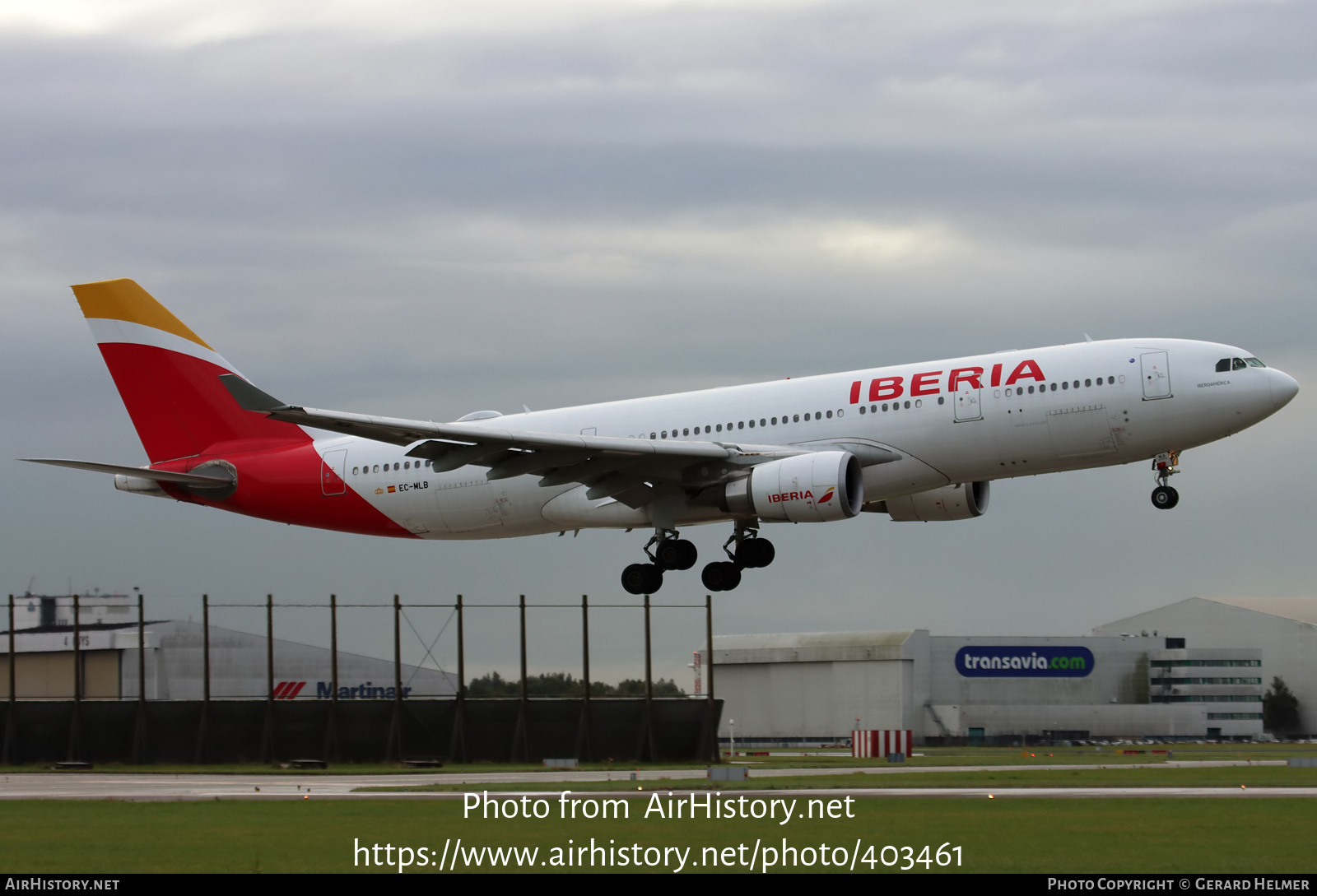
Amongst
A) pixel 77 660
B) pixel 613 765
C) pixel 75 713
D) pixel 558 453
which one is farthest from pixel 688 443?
pixel 77 660

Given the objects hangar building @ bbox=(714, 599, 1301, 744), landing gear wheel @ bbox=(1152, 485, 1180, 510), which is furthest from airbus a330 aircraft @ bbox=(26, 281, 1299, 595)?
hangar building @ bbox=(714, 599, 1301, 744)

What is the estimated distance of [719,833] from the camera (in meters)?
28.2

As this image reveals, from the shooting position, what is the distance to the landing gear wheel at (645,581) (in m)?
46.4

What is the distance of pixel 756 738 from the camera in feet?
389

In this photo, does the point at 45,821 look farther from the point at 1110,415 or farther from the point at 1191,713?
the point at 1191,713

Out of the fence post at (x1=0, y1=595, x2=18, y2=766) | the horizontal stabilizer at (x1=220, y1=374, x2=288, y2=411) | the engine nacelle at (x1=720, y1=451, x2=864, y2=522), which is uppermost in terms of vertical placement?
the horizontal stabilizer at (x1=220, y1=374, x2=288, y2=411)

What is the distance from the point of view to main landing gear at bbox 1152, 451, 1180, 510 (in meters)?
40.6

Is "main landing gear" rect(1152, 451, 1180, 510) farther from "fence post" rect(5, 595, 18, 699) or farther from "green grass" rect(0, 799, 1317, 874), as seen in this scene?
"fence post" rect(5, 595, 18, 699)

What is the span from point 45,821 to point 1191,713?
94.2 metres

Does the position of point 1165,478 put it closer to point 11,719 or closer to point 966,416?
point 966,416

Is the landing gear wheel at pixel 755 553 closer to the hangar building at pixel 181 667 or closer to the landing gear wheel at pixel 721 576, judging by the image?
the landing gear wheel at pixel 721 576

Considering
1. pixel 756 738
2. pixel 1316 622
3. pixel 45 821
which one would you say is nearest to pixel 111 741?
pixel 45 821

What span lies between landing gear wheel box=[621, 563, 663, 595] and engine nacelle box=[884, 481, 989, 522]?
696 cm

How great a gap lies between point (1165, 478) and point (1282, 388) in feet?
12.5
